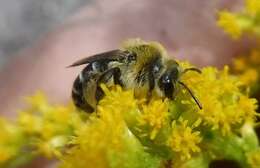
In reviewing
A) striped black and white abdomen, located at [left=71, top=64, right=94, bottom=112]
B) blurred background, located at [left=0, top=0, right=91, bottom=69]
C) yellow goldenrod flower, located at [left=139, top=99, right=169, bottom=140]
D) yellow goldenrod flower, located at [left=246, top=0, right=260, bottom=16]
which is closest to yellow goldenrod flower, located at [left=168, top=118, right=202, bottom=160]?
yellow goldenrod flower, located at [left=139, top=99, right=169, bottom=140]

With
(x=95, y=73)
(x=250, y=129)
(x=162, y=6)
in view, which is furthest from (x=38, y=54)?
(x=250, y=129)

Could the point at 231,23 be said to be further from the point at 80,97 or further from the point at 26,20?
the point at 26,20

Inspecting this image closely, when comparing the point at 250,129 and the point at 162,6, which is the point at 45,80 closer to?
the point at 162,6

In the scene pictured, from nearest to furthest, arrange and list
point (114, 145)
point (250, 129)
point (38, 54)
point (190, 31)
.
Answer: point (114, 145) < point (250, 129) < point (190, 31) < point (38, 54)

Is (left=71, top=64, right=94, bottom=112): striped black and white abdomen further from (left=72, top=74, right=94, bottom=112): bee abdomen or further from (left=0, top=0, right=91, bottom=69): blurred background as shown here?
(left=0, top=0, right=91, bottom=69): blurred background

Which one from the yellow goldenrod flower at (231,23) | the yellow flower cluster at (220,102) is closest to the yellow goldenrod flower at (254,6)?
the yellow goldenrod flower at (231,23)

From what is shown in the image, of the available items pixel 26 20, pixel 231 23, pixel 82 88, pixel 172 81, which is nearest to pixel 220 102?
pixel 172 81
